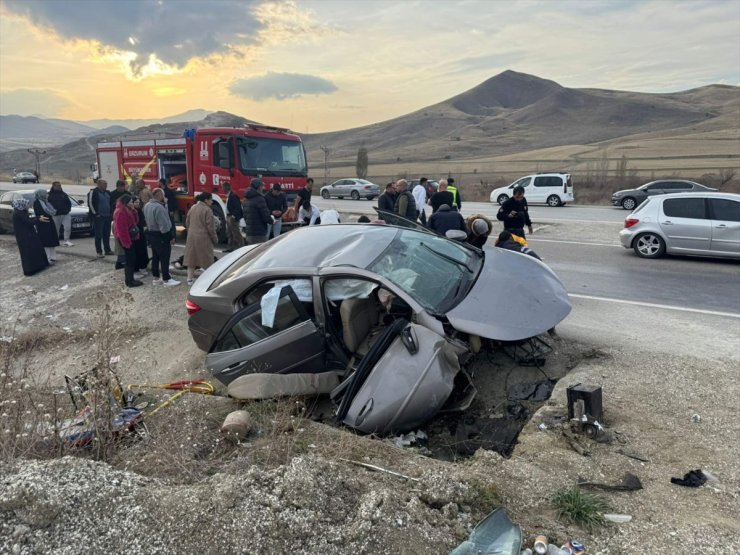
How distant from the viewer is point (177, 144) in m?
13.9

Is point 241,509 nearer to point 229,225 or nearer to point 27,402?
point 27,402

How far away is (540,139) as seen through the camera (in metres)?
127

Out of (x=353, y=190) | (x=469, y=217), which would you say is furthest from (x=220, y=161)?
(x=353, y=190)

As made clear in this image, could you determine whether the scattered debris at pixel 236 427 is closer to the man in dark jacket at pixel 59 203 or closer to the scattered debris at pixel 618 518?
the scattered debris at pixel 618 518

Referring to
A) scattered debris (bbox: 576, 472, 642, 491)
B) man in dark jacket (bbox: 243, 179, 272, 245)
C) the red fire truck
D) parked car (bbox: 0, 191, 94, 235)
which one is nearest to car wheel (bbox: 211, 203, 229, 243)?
the red fire truck

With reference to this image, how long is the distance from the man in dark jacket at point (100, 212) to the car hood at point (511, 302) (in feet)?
31.2

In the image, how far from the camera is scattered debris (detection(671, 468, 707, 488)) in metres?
3.42

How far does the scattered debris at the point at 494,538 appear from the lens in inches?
106

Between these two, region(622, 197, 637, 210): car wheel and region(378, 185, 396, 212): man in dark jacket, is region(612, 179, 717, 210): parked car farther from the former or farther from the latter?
region(378, 185, 396, 212): man in dark jacket

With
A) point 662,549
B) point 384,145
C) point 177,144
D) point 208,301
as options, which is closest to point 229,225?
point 177,144

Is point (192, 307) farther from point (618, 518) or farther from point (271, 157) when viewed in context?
point (271, 157)

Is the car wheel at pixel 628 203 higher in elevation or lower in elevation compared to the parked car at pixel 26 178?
lower

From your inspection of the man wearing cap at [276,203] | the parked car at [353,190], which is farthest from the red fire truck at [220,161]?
the parked car at [353,190]

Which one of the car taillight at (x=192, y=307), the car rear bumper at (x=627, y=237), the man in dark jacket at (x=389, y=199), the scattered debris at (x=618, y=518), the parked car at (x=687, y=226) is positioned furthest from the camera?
the car rear bumper at (x=627, y=237)
